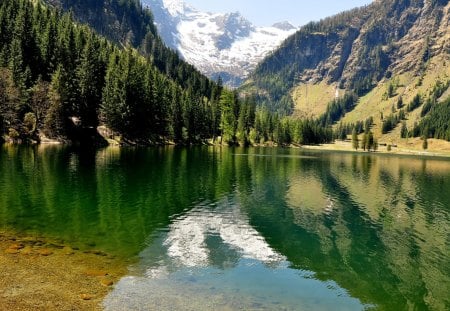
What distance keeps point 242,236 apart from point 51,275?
18872 mm

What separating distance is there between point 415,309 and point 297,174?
70.9 metres

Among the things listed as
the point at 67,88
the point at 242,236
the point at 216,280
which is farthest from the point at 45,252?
the point at 67,88

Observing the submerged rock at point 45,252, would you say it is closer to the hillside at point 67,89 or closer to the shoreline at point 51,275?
the shoreline at point 51,275

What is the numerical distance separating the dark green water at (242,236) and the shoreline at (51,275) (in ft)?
3.98

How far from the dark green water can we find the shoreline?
3.98 feet

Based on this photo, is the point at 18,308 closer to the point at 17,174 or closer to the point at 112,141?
the point at 17,174

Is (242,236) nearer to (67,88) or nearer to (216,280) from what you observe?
(216,280)

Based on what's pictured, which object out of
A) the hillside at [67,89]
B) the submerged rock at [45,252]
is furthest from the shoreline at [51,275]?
the hillside at [67,89]

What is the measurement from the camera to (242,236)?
3862 cm

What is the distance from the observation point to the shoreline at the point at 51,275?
20.7 metres

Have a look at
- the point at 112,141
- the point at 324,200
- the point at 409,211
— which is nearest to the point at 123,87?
the point at 112,141

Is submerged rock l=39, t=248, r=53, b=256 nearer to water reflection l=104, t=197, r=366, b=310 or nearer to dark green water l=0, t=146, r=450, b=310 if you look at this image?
dark green water l=0, t=146, r=450, b=310

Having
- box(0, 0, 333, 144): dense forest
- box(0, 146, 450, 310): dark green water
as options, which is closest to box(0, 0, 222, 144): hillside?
box(0, 0, 333, 144): dense forest

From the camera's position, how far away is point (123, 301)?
70.6 ft
